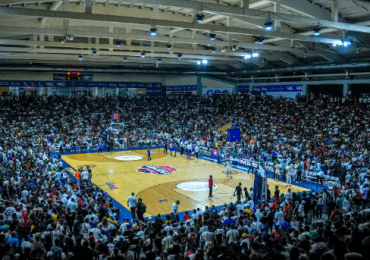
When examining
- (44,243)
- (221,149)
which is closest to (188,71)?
(221,149)

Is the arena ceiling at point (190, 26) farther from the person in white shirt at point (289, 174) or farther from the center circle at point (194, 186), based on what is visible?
the center circle at point (194, 186)

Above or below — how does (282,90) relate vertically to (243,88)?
below

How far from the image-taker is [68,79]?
44.4m

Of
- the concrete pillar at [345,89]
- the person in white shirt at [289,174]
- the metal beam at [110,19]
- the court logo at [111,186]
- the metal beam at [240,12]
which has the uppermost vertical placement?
the metal beam at [240,12]

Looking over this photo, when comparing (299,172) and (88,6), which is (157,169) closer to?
(299,172)

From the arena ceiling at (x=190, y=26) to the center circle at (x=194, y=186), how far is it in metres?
8.80

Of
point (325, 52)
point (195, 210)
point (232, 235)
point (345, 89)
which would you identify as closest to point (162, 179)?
point (195, 210)

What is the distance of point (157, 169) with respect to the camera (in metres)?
25.6

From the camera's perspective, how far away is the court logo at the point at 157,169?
24.6 metres

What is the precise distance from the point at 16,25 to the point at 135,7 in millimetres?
7491

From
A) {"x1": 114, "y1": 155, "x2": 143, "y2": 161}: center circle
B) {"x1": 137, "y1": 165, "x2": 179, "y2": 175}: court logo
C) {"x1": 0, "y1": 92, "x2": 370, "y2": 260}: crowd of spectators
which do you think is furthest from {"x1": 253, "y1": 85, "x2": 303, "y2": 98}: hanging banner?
{"x1": 137, "y1": 165, "x2": 179, "y2": 175}: court logo

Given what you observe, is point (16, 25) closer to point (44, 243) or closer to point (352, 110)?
point (44, 243)

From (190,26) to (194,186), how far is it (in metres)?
9.20

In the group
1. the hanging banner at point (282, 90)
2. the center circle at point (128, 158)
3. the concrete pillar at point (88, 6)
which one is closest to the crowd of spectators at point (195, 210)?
the hanging banner at point (282, 90)
